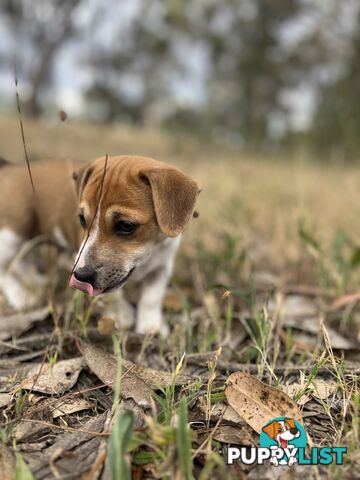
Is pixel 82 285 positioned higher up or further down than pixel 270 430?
higher up

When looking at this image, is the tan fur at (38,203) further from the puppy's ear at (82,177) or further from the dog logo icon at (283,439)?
the dog logo icon at (283,439)

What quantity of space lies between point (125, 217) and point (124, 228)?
76 mm

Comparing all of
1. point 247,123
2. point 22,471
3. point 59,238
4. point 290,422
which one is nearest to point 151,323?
point 59,238

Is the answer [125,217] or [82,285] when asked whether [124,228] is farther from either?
[82,285]

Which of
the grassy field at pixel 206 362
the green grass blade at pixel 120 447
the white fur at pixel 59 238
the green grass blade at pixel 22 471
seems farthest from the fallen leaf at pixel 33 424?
the white fur at pixel 59 238

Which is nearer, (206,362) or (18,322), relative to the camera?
(206,362)

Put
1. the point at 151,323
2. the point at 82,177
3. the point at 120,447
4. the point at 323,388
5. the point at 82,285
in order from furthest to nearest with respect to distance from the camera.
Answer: the point at 151,323
the point at 82,177
the point at 82,285
the point at 323,388
the point at 120,447

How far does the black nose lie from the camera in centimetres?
255

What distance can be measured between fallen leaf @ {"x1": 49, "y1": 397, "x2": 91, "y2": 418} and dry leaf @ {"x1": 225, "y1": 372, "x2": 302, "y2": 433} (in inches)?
25.2

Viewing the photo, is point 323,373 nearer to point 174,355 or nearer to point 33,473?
point 174,355

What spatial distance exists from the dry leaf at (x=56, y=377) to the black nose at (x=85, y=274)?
421 mm

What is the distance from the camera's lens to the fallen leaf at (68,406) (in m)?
2.01

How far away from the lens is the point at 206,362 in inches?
94.2
